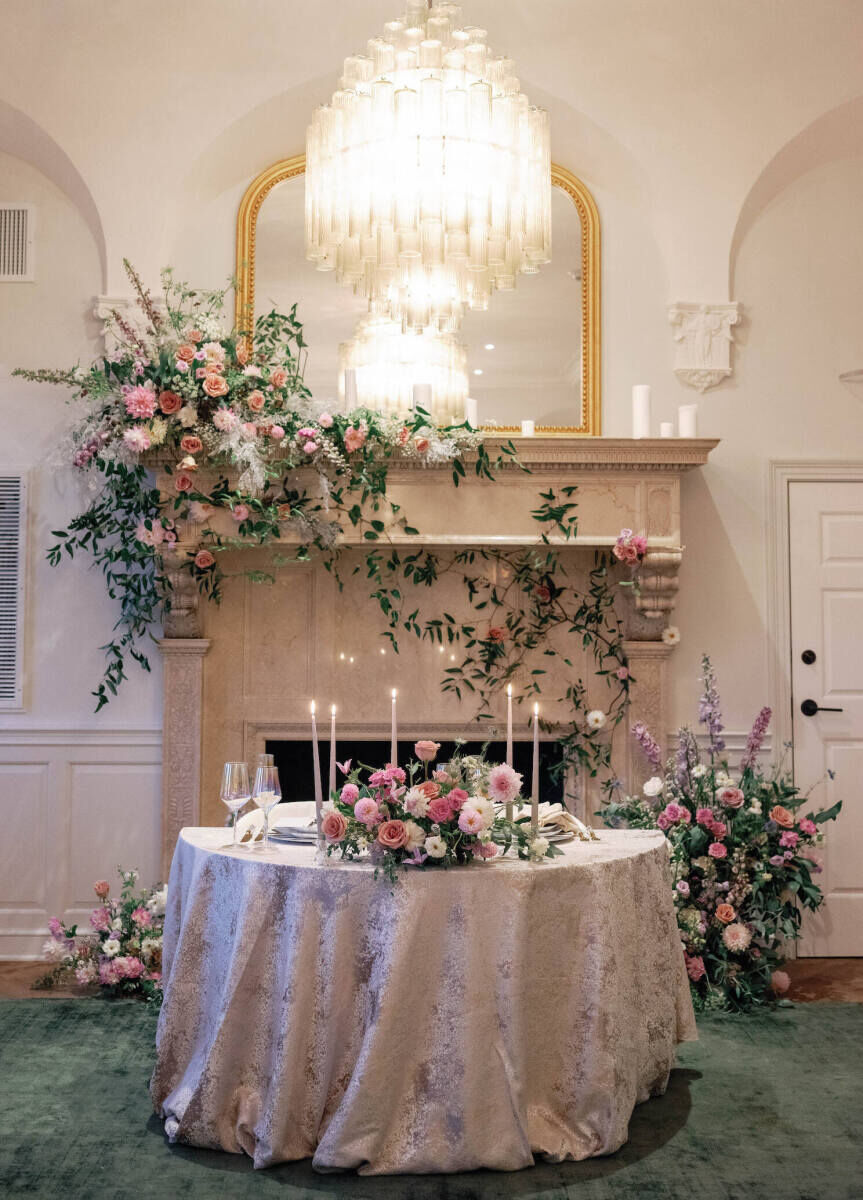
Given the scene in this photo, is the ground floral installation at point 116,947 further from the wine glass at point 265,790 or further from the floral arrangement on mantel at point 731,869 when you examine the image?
the floral arrangement on mantel at point 731,869

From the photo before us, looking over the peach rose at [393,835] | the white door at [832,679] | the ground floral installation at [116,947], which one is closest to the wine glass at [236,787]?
the peach rose at [393,835]

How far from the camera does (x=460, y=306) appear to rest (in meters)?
3.54

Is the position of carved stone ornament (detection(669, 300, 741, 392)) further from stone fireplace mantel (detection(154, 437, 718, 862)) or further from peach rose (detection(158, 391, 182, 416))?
peach rose (detection(158, 391, 182, 416))

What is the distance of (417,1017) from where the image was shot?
2684 millimetres

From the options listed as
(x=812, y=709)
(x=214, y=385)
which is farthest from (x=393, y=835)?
(x=812, y=709)

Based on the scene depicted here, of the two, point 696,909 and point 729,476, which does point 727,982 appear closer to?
point 696,909

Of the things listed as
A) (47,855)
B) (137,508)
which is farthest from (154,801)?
(137,508)

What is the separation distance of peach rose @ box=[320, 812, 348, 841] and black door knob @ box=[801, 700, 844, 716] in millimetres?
2972

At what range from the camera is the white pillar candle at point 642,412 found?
15.7 feet

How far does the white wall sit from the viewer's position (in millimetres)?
4992

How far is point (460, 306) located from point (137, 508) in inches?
75.5

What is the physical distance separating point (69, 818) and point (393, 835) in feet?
9.16

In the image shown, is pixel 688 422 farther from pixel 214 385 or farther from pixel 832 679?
pixel 214 385

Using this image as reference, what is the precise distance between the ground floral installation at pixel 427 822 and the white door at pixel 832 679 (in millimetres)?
2632
